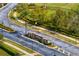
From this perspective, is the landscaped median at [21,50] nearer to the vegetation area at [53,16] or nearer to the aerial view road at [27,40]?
the aerial view road at [27,40]

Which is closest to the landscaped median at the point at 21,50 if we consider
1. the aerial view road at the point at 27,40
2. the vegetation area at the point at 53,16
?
the aerial view road at the point at 27,40

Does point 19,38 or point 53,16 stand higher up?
point 53,16

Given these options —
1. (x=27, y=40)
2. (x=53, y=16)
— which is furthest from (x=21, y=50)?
(x=53, y=16)

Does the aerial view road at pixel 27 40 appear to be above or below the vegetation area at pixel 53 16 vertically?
below

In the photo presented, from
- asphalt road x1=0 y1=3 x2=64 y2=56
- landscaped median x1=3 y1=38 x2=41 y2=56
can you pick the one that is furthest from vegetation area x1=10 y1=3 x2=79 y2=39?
landscaped median x1=3 y1=38 x2=41 y2=56

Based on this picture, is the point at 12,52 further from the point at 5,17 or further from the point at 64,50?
the point at 64,50

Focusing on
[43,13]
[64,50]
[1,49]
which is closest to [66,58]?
[64,50]

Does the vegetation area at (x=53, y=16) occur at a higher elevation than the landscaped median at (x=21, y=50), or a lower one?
higher

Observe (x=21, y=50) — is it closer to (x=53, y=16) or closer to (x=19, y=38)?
(x=19, y=38)

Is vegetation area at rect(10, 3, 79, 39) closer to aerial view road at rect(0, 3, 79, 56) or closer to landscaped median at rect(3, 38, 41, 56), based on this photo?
aerial view road at rect(0, 3, 79, 56)

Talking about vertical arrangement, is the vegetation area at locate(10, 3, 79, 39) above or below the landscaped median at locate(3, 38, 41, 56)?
above
